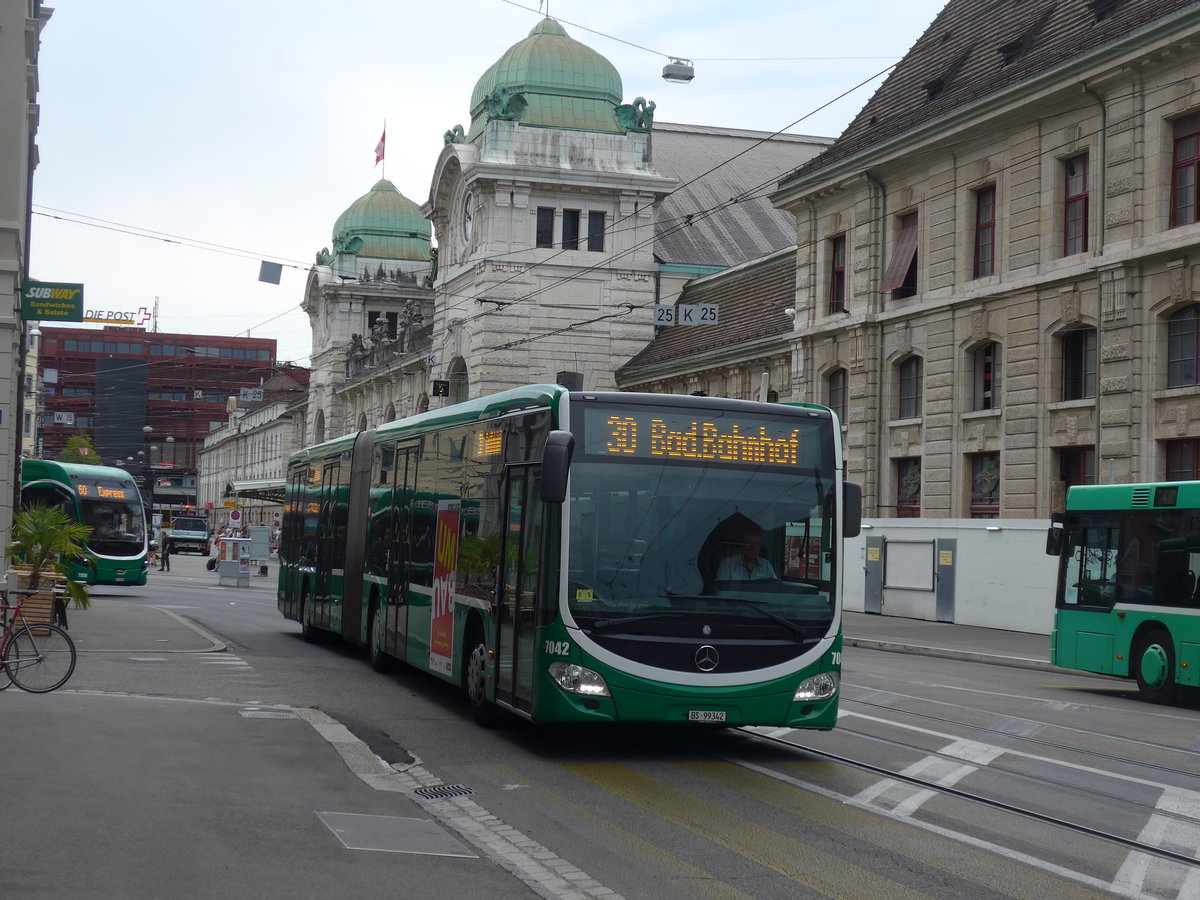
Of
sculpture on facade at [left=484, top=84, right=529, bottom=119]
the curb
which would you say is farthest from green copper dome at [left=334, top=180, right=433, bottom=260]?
the curb

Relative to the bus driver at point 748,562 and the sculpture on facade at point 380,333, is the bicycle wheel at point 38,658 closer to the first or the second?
the bus driver at point 748,562

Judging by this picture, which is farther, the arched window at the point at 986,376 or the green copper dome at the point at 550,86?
the green copper dome at the point at 550,86

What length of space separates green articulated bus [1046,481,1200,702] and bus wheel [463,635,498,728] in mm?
8590

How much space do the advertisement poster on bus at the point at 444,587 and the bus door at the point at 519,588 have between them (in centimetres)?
182

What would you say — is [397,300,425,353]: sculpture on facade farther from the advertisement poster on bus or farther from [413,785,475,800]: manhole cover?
[413,785,475,800]: manhole cover

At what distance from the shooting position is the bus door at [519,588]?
1167 cm

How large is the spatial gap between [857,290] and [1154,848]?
30.2 m

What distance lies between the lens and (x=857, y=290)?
37.9 metres

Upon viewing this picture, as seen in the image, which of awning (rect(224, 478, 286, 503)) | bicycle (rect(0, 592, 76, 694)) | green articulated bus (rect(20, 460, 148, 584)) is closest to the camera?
bicycle (rect(0, 592, 76, 694))

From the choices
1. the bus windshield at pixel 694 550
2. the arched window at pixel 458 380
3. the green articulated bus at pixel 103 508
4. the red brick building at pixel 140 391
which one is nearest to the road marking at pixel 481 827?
the bus windshield at pixel 694 550

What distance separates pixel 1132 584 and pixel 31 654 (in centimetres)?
1242

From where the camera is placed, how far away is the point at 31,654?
1362 cm

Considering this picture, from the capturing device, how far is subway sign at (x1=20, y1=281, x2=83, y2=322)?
81.7ft

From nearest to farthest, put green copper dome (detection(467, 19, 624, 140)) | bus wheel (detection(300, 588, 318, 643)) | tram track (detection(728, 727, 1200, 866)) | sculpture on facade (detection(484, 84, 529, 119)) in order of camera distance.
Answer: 1. tram track (detection(728, 727, 1200, 866))
2. bus wheel (detection(300, 588, 318, 643))
3. sculpture on facade (detection(484, 84, 529, 119))
4. green copper dome (detection(467, 19, 624, 140))
